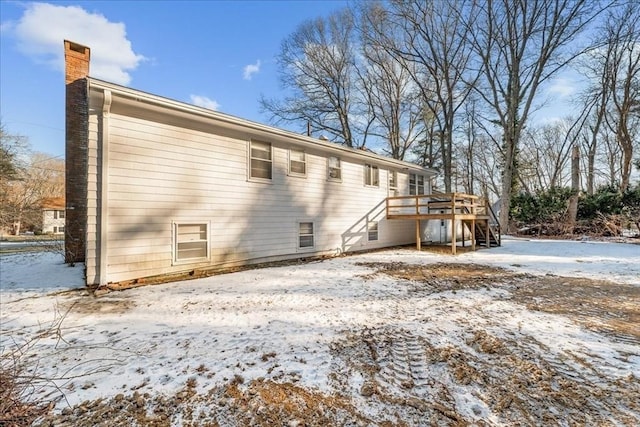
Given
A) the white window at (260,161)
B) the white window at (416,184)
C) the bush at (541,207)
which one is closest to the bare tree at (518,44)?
the bush at (541,207)

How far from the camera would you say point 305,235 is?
32.7 ft

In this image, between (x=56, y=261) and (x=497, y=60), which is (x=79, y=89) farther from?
(x=497, y=60)

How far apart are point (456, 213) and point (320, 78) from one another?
15.8 m

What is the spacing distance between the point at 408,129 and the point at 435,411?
79.0 ft

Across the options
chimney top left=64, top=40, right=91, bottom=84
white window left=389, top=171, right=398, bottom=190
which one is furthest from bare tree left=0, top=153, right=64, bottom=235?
white window left=389, top=171, right=398, bottom=190

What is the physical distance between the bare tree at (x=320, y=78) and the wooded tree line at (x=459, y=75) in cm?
8

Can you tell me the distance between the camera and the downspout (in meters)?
5.71

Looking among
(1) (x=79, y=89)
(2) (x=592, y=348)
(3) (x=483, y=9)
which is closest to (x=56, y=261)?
(1) (x=79, y=89)

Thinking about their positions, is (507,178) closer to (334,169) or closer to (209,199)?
(334,169)

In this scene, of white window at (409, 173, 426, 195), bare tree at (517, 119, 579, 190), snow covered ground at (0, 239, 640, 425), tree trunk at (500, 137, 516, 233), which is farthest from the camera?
bare tree at (517, 119, 579, 190)

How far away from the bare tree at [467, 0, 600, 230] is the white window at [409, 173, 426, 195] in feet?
15.3

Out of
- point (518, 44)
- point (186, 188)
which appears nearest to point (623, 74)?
point (518, 44)

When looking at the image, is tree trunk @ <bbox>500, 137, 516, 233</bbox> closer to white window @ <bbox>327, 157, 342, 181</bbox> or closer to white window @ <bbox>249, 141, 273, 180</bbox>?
white window @ <bbox>327, 157, 342, 181</bbox>

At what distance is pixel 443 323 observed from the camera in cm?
387
